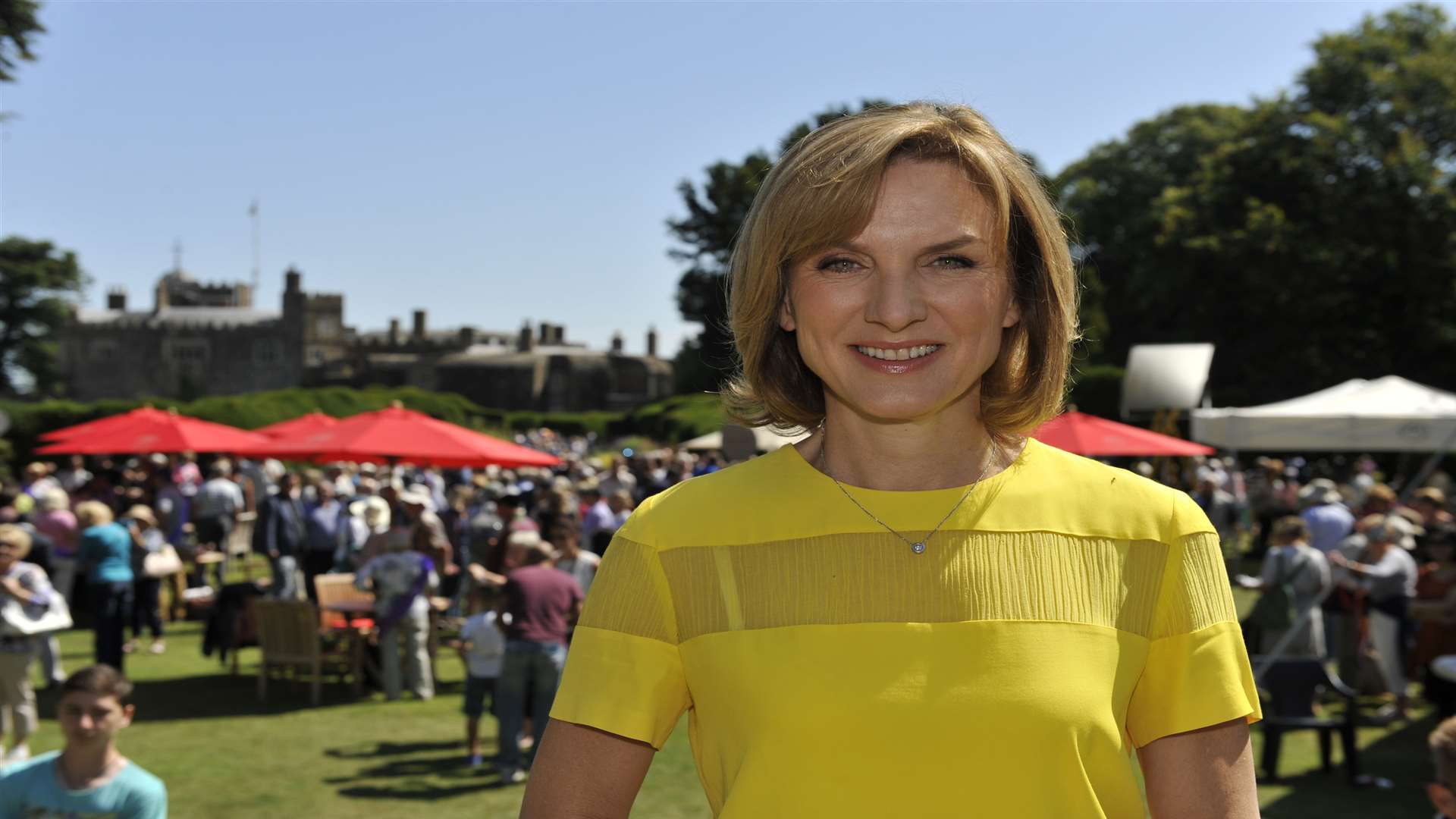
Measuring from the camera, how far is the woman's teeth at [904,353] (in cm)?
147

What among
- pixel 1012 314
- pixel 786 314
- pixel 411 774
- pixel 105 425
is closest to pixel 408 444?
pixel 411 774

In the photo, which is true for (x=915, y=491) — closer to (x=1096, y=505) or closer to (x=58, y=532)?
(x=1096, y=505)

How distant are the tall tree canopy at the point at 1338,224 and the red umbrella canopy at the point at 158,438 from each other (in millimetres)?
22501

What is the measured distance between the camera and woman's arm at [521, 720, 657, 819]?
139cm

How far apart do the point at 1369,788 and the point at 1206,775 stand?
8.75 meters

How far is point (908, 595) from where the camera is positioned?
1.41 metres

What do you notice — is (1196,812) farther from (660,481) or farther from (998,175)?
(660,481)

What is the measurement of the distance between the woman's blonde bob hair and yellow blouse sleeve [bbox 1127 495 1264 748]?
0.83ft

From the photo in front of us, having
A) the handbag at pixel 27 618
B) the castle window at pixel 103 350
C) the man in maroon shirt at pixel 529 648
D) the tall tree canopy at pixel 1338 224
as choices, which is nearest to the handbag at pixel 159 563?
the handbag at pixel 27 618

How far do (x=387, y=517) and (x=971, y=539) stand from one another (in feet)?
44.6

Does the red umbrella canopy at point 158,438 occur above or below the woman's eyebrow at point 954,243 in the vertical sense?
below

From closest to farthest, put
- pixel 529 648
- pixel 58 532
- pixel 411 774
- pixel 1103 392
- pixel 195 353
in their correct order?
pixel 529 648, pixel 411 774, pixel 58 532, pixel 1103 392, pixel 195 353

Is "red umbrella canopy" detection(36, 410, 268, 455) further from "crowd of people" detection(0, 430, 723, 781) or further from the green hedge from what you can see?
the green hedge

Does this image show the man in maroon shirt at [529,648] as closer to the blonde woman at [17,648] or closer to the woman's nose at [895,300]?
the blonde woman at [17,648]
